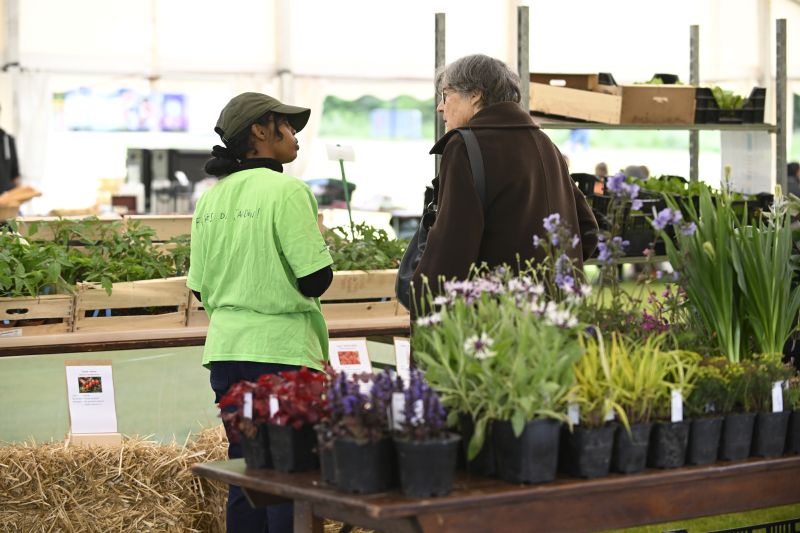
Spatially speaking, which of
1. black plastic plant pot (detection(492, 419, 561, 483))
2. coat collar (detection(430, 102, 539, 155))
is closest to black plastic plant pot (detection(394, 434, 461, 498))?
black plastic plant pot (detection(492, 419, 561, 483))

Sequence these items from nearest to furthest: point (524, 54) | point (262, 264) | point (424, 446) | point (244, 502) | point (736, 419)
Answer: point (424, 446) → point (736, 419) → point (262, 264) → point (244, 502) → point (524, 54)

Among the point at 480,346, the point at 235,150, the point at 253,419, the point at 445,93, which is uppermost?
the point at 445,93

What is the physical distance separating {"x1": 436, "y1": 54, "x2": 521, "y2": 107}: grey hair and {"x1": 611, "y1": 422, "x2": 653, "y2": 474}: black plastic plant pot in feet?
3.45

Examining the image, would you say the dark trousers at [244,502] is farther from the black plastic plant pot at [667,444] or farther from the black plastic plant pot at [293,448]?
the black plastic plant pot at [667,444]

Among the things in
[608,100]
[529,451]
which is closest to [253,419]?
[529,451]

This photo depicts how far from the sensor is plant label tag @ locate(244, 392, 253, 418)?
2.05 metres

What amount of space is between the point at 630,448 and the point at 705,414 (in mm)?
222

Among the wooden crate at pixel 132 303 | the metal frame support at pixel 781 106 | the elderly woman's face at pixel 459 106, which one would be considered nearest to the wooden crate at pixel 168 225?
the wooden crate at pixel 132 303

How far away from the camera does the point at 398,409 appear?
5.96ft

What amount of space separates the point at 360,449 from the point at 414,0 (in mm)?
8980

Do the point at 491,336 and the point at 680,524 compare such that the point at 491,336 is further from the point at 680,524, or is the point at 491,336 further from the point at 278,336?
the point at 278,336

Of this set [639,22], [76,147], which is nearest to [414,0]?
[639,22]

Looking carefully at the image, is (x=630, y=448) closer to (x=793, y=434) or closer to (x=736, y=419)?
(x=736, y=419)

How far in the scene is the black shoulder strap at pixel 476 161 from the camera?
8.55 ft
